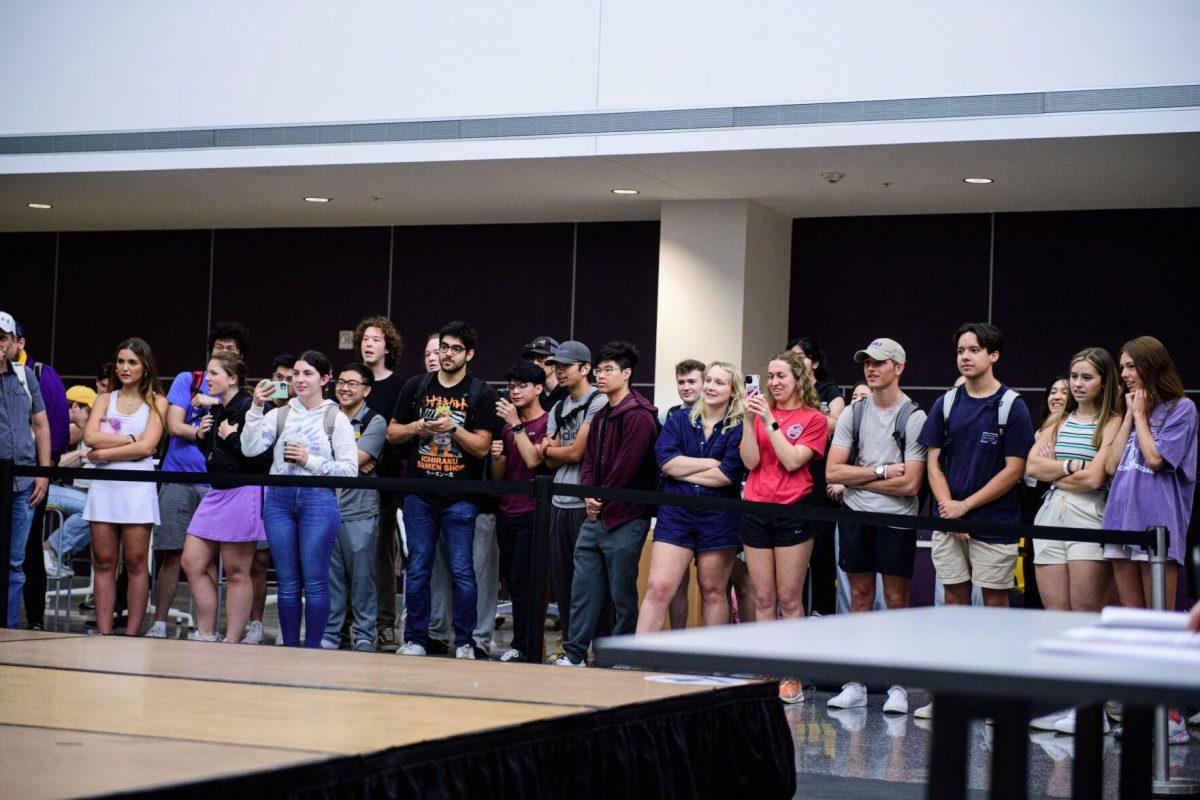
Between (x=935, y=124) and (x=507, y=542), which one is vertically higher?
(x=935, y=124)

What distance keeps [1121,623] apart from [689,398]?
Result: 5.48 meters

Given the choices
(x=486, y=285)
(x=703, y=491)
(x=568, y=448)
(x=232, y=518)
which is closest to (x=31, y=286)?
(x=486, y=285)

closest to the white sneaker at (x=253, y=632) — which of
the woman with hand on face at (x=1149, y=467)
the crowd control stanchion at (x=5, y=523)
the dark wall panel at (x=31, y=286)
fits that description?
the crowd control stanchion at (x=5, y=523)

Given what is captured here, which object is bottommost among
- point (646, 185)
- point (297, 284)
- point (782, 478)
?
point (782, 478)

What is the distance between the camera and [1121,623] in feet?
7.21

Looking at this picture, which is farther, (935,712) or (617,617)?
(617,617)

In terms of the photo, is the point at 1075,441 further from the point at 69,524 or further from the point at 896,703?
the point at 69,524

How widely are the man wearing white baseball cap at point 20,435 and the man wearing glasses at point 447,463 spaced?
189 cm

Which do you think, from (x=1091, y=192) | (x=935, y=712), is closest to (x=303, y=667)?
(x=935, y=712)

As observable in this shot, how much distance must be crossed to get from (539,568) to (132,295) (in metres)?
9.12

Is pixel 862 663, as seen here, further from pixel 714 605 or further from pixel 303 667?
pixel 714 605

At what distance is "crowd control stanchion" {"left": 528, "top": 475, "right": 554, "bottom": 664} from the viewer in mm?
5648

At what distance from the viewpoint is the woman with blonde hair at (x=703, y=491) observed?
6664 millimetres

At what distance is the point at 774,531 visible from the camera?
654 cm
